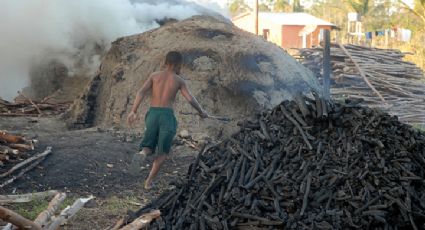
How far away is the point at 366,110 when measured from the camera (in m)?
5.86

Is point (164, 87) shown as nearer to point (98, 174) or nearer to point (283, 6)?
point (98, 174)

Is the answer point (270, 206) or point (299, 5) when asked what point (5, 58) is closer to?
point (270, 206)

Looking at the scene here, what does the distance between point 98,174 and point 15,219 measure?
390 cm

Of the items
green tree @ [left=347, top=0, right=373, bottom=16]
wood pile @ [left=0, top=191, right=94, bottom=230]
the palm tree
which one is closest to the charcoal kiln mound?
wood pile @ [left=0, top=191, right=94, bottom=230]

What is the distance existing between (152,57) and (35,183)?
446cm

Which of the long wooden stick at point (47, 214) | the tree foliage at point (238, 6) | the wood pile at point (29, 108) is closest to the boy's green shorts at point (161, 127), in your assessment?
the long wooden stick at point (47, 214)

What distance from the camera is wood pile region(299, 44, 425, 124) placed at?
16.3 m

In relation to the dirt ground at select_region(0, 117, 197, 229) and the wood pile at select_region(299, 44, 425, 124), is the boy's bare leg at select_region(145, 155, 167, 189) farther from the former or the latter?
the wood pile at select_region(299, 44, 425, 124)

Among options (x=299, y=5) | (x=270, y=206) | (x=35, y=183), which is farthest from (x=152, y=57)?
(x=299, y=5)

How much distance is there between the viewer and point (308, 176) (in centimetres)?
518

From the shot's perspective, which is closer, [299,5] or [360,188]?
[360,188]

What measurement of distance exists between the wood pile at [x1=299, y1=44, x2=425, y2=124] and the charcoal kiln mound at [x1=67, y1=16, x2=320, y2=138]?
441cm

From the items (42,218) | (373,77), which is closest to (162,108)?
(42,218)

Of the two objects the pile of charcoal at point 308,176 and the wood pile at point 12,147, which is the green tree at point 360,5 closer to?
the wood pile at point 12,147
